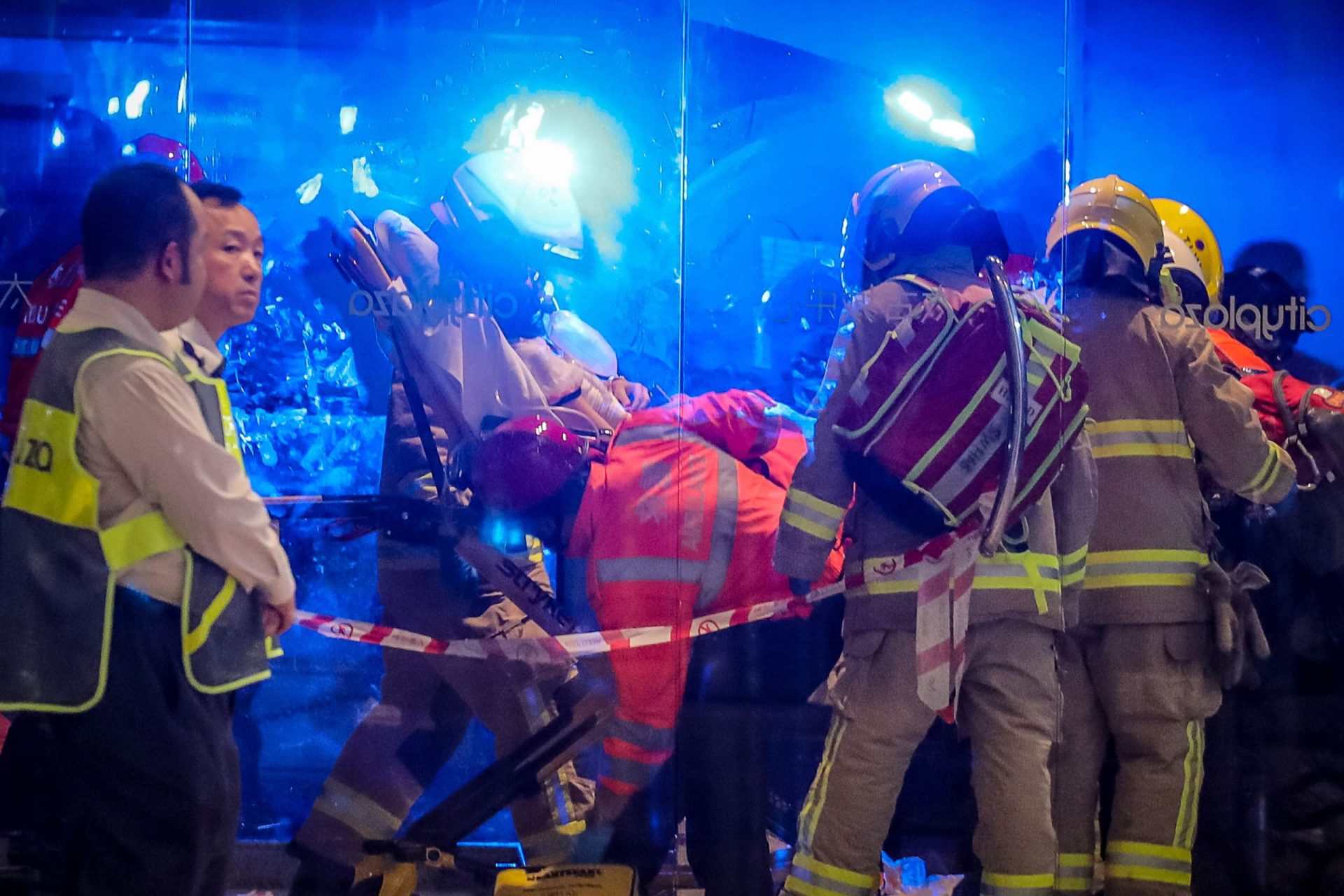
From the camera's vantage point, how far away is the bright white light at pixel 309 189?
280 cm

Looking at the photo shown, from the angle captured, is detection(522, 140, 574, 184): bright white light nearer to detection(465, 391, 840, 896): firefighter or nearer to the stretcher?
the stretcher

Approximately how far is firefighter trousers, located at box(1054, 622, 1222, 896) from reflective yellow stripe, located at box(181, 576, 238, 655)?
2.06m

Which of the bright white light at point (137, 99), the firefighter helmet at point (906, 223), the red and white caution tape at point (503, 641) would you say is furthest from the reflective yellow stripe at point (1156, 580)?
the bright white light at point (137, 99)

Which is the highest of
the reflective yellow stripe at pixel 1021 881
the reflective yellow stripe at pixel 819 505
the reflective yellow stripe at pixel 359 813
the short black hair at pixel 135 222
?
the short black hair at pixel 135 222

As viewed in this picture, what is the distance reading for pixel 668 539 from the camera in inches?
112

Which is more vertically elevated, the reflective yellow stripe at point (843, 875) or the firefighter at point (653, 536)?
the firefighter at point (653, 536)

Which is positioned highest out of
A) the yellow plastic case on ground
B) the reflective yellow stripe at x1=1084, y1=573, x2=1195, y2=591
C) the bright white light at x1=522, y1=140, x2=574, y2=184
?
the bright white light at x1=522, y1=140, x2=574, y2=184

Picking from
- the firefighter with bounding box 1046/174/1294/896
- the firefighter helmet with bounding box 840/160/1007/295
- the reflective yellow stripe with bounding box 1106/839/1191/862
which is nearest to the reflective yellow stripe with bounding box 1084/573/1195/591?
the firefighter with bounding box 1046/174/1294/896

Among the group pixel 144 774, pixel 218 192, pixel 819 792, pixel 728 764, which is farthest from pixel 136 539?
pixel 819 792

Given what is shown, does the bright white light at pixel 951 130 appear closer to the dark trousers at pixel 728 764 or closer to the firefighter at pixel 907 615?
the firefighter at pixel 907 615

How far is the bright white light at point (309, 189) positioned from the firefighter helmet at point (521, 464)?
73 cm

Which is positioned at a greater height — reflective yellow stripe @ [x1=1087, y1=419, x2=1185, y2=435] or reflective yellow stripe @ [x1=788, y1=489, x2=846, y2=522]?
reflective yellow stripe @ [x1=1087, y1=419, x2=1185, y2=435]

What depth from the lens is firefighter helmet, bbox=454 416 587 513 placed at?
9.18ft

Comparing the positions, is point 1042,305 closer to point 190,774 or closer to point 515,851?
point 515,851
